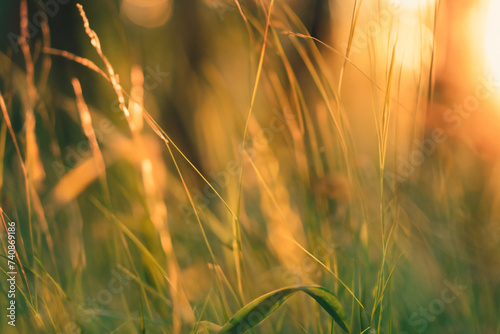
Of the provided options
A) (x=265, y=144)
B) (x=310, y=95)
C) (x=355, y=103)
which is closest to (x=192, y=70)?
(x=310, y=95)

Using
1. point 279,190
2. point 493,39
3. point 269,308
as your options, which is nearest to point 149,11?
point 279,190

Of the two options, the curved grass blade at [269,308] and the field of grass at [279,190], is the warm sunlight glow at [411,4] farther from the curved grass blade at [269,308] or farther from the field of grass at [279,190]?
the curved grass blade at [269,308]

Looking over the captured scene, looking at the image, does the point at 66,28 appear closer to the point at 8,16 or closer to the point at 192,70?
the point at 8,16

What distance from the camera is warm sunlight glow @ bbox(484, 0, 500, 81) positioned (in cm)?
96

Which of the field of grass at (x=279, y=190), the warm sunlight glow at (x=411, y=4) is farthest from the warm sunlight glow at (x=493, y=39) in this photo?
the warm sunlight glow at (x=411, y=4)

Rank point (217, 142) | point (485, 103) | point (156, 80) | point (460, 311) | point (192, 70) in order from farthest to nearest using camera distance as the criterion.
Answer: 1. point (192, 70)
2. point (156, 80)
3. point (217, 142)
4. point (485, 103)
5. point (460, 311)

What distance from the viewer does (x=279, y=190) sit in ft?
3.15

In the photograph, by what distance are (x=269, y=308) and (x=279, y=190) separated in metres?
0.43

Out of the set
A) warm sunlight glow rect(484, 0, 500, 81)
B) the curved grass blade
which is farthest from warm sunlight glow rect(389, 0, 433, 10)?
the curved grass blade

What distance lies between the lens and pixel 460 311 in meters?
0.73

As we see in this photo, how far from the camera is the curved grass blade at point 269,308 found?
0.54 metres

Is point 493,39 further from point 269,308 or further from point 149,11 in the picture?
point 149,11

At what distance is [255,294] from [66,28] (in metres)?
1.72

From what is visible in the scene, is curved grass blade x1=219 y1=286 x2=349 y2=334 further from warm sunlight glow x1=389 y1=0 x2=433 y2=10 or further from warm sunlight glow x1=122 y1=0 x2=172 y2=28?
warm sunlight glow x1=122 y1=0 x2=172 y2=28
